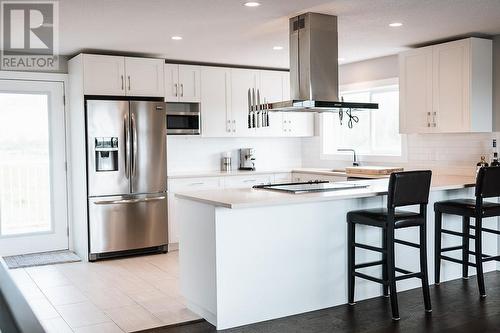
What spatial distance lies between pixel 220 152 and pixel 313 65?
310 cm

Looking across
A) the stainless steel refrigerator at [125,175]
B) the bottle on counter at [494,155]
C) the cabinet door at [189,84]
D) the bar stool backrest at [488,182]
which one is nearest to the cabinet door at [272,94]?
the cabinet door at [189,84]

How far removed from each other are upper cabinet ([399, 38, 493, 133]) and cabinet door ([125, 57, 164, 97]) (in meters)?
2.87

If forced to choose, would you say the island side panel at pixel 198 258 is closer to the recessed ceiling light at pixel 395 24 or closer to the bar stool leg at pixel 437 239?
the bar stool leg at pixel 437 239

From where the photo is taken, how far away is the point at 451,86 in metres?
5.45

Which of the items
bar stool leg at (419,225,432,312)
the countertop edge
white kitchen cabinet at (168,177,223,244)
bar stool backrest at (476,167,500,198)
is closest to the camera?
the countertop edge

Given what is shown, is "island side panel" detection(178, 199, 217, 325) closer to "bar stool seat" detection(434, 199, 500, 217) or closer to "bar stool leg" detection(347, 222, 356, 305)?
"bar stool leg" detection(347, 222, 356, 305)

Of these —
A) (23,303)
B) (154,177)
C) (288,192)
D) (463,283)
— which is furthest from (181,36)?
(23,303)

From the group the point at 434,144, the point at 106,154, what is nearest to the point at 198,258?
the point at 106,154

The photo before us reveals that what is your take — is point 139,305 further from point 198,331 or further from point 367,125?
point 367,125

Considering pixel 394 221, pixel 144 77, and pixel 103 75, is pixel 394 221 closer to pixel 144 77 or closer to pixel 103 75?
pixel 144 77

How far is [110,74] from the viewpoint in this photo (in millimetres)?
5957

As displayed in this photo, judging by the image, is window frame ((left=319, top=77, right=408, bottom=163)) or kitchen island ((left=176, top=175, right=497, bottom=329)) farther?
window frame ((left=319, top=77, right=408, bottom=163))

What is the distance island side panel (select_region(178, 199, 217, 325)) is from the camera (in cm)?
370

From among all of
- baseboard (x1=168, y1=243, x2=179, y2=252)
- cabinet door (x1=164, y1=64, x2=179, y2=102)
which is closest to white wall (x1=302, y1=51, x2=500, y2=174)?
cabinet door (x1=164, y1=64, x2=179, y2=102)
